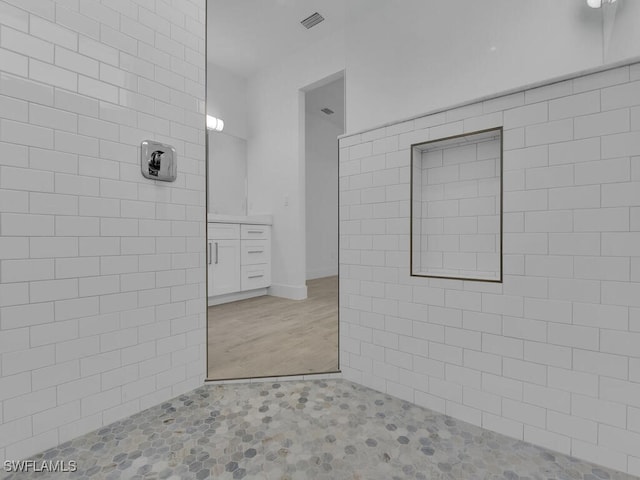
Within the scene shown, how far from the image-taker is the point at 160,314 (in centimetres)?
143

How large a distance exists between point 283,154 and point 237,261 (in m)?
1.47

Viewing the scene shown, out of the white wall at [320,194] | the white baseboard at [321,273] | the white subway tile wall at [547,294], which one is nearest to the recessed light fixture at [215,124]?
the white wall at [320,194]

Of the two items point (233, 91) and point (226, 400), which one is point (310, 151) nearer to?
point (233, 91)

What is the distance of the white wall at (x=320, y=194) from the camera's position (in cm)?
552

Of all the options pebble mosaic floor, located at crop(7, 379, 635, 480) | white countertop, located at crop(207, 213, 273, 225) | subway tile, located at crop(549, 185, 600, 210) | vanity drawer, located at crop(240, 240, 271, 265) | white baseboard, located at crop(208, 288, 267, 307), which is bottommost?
pebble mosaic floor, located at crop(7, 379, 635, 480)

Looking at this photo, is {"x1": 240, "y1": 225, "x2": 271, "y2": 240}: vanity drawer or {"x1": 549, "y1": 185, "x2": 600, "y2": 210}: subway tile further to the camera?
{"x1": 240, "y1": 225, "x2": 271, "y2": 240}: vanity drawer

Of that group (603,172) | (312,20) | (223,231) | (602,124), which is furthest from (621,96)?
(223,231)

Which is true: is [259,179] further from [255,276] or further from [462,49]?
[462,49]

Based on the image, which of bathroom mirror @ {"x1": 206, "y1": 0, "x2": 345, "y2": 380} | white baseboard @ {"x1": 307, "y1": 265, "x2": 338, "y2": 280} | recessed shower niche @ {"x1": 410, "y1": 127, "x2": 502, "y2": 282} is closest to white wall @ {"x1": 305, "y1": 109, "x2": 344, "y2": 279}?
white baseboard @ {"x1": 307, "y1": 265, "x2": 338, "y2": 280}

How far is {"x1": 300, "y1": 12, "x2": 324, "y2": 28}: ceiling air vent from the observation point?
119 inches

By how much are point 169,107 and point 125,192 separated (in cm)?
48

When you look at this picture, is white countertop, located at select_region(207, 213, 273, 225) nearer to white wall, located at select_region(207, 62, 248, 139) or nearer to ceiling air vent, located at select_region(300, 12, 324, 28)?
white wall, located at select_region(207, 62, 248, 139)

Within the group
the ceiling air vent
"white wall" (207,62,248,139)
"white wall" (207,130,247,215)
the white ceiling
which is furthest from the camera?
"white wall" (207,130,247,215)

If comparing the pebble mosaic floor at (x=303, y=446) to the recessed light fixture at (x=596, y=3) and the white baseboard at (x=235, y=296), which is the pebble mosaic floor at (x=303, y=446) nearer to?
the white baseboard at (x=235, y=296)
